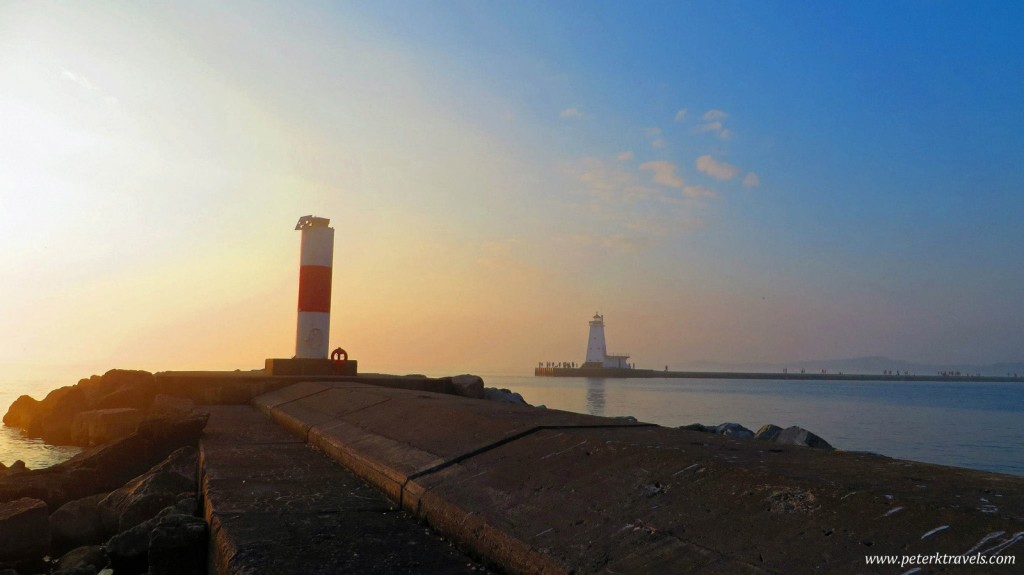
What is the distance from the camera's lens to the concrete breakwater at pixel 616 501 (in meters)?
2.11

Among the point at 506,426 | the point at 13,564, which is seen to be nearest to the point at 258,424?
the point at 13,564

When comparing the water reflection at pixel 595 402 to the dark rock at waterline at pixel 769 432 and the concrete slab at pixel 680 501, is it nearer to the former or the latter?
the dark rock at waterline at pixel 769 432

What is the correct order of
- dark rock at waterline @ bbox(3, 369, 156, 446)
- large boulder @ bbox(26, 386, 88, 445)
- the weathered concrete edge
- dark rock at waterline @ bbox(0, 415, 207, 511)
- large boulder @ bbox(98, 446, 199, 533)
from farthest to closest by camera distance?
large boulder @ bbox(26, 386, 88, 445) < dark rock at waterline @ bbox(3, 369, 156, 446) < dark rock at waterline @ bbox(0, 415, 207, 511) < large boulder @ bbox(98, 446, 199, 533) < the weathered concrete edge

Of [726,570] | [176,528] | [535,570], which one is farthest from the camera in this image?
[176,528]

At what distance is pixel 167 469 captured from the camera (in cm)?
569

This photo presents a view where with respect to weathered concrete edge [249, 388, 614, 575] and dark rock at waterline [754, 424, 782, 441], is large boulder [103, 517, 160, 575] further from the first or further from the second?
dark rock at waterline [754, 424, 782, 441]

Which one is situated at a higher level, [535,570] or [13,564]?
[535,570]

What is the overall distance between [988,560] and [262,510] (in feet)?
9.94

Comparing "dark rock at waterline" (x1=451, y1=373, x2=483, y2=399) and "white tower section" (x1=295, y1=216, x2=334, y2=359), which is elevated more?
"white tower section" (x1=295, y1=216, x2=334, y2=359)

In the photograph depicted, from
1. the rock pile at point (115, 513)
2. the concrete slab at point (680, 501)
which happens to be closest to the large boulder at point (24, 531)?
the rock pile at point (115, 513)

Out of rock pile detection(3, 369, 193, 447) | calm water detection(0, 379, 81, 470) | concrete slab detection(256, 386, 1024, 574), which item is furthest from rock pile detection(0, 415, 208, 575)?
calm water detection(0, 379, 81, 470)

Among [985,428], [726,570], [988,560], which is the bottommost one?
[985,428]

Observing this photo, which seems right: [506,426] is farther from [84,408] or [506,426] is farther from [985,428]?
[985,428]

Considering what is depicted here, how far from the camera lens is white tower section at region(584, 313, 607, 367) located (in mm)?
92500
